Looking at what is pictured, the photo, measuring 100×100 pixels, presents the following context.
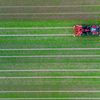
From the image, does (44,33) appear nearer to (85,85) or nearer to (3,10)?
(3,10)

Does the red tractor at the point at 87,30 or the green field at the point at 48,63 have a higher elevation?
the red tractor at the point at 87,30

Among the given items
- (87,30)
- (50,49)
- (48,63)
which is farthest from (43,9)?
(48,63)

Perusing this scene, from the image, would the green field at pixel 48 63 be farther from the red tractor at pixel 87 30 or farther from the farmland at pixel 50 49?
the red tractor at pixel 87 30

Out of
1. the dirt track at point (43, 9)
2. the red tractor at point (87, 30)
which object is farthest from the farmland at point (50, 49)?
the red tractor at point (87, 30)

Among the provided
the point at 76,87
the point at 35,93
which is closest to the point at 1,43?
the point at 35,93

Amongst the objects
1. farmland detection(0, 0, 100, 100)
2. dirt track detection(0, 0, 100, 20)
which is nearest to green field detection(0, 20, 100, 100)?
farmland detection(0, 0, 100, 100)

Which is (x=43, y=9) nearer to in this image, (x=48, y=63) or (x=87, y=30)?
(x=87, y=30)
